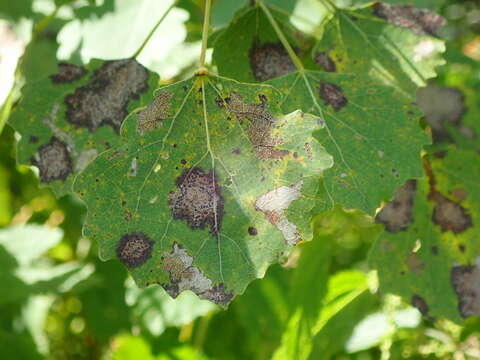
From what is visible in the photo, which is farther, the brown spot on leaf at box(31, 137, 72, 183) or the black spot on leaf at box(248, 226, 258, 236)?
the brown spot on leaf at box(31, 137, 72, 183)

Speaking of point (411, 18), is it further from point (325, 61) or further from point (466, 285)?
point (466, 285)

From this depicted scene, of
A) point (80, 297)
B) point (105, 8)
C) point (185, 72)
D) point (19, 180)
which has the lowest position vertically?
point (80, 297)

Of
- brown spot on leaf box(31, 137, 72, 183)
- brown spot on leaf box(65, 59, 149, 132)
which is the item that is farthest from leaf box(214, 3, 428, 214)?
brown spot on leaf box(31, 137, 72, 183)

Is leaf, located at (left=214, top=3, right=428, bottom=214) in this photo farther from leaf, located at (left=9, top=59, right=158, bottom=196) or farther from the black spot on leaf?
leaf, located at (left=9, top=59, right=158, bottom=196)

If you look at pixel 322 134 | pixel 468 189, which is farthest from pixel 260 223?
pixel 468 189

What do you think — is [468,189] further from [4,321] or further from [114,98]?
[4,321]

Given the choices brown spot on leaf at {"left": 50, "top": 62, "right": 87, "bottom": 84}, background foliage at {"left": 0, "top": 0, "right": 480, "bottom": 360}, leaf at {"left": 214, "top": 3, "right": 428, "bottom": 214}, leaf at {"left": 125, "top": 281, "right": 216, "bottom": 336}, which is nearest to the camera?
leaf at {"left": 214, "top": 3, "right": 428, "bottom": 214}

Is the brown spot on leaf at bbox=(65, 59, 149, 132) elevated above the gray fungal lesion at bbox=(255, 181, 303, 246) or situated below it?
above
